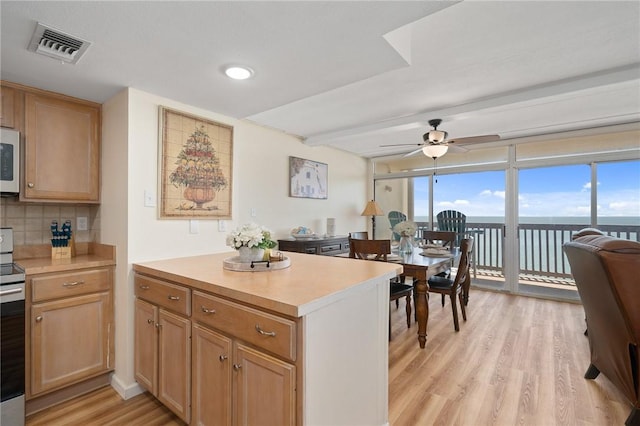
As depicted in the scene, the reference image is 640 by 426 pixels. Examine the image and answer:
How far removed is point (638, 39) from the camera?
209 centimetres

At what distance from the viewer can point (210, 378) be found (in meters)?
1.49

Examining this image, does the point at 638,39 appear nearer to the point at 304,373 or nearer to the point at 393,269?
the point at 393,269

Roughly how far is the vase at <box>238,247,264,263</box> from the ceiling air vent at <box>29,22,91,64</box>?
137 centimetres

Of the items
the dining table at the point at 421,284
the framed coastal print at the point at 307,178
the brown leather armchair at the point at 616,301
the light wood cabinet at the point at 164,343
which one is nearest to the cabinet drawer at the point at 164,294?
the light wood cabinet at the point at 164,343

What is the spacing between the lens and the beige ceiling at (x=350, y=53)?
1.34m

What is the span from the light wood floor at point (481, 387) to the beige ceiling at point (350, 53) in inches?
84.4

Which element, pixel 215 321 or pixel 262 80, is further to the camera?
pixel 262 80

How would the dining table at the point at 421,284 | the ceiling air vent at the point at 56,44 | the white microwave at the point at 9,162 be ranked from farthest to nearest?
the dining table at the point at 421,284
the white microwave at the point at 9,162
the ceiling air vent at the point at 56,44

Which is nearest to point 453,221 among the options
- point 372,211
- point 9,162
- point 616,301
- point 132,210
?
point 372,211

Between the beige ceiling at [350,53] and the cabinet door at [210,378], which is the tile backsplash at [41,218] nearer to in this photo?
the beige ceiling at [350,53]

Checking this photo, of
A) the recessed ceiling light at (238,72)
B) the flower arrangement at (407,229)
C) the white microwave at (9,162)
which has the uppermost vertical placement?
the recessed ceiling light at (238,72)

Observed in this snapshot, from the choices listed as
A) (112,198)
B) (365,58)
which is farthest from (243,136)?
(365,58)

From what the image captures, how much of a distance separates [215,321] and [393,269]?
101cm

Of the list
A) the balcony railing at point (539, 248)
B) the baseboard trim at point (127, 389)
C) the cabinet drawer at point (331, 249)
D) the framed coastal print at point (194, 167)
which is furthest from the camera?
the balcony railing at point (539, 248)
